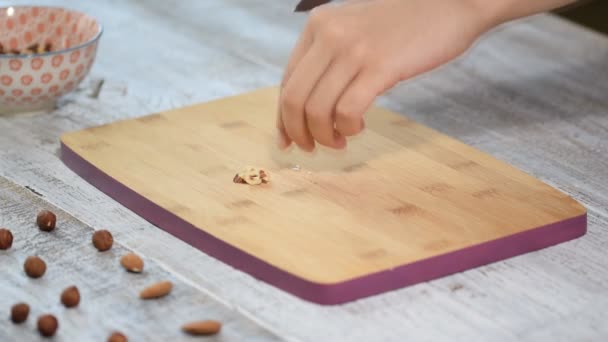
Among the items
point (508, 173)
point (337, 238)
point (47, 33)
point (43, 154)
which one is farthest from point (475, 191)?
point (47, 33)

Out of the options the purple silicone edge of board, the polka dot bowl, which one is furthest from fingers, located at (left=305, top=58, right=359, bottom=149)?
the polka dot bowl

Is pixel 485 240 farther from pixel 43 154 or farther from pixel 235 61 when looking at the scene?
pixel 235 61

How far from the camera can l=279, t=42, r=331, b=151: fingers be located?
38.9 inches

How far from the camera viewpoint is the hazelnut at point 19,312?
82 cm

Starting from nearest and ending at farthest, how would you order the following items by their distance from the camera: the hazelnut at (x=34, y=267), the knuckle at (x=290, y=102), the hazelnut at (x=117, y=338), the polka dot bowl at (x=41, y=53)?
the hazelnut at (x=117, y=338)
the hazelnut at (x=34, y=267)
the knuckle at (x=290, y=102)
the polka dot bowl at (x=41, y=53)

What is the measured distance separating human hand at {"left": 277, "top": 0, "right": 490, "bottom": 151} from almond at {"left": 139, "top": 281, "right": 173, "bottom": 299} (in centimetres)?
23

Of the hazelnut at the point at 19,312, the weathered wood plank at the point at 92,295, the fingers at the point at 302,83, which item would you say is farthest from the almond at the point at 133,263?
the fingers at the point at 302,83

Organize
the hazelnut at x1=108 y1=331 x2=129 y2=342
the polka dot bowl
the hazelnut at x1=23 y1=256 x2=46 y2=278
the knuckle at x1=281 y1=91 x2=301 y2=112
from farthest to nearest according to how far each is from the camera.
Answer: the polka dot bowl
the knuckle at x1=281 y1=91 x2=301 y2=112
the hazelnut at x1=23 y1=256 x2=46 y2=278
the hazelnut at x1=108 y1=331 x2=129 y2=342

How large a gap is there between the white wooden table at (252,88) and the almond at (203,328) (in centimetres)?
1

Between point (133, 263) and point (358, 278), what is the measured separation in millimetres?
199

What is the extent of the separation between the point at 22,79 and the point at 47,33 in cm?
15

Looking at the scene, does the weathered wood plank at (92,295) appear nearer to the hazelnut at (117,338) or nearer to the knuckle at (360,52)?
the hazelnut at (117,338)

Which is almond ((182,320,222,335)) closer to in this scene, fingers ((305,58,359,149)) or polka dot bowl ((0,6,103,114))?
fingers ((305,58,359,149))

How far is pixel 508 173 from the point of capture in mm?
1084
